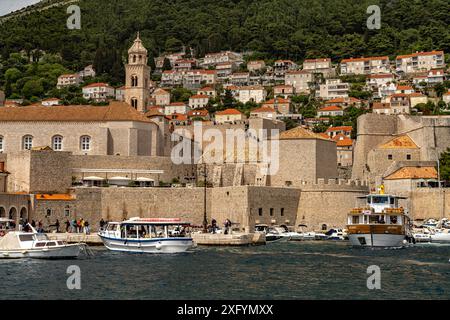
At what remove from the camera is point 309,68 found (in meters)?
118

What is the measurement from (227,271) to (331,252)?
9.67m

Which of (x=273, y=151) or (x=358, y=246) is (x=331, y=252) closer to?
(x=358, y=246)

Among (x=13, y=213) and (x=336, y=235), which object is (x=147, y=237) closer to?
(x=13, y=213)

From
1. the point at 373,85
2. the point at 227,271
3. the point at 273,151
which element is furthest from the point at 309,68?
the point at 227,271

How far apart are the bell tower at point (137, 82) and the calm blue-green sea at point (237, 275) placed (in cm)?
2476

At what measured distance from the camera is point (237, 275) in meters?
25.3

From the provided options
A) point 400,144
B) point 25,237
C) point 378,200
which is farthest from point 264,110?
point 25,237

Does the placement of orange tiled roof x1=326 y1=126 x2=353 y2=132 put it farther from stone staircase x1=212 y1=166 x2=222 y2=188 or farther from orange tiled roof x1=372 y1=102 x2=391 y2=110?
stone staircase x1=212 y1=166 x2=222 y2=188

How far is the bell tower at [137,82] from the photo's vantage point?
192 ft

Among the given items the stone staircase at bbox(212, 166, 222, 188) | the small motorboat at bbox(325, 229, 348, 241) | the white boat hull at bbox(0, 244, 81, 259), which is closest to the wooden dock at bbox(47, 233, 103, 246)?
the white boat hull at bbox(0, 244, 81, 259)

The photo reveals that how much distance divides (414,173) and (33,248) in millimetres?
28720

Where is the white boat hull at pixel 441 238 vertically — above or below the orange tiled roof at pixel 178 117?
below

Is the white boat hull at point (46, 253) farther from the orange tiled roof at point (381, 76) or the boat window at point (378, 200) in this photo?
the orange tiled roof at point (381, 76)

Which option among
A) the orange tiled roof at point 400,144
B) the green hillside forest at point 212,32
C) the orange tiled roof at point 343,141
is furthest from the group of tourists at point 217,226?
the green hillside forest at point 212,32
